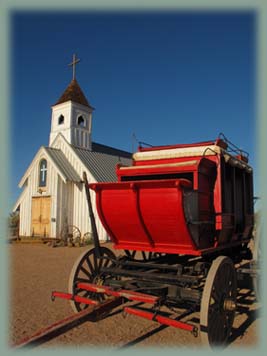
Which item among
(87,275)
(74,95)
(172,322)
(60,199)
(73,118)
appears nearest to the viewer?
(172,322)

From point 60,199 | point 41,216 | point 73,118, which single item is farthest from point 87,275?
point 73,118

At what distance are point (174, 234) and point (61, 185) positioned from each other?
15.3 meters

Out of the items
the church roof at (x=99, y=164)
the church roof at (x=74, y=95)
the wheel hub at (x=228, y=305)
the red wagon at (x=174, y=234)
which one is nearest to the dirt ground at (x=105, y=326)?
the red wagon at (x=174, y=234)

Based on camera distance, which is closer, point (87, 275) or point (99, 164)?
point (87, 275)

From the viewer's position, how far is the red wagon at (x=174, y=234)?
4.49 meters

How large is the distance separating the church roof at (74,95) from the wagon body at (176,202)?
1854 centimetres

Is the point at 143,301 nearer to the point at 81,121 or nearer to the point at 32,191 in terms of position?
the point at 32,191

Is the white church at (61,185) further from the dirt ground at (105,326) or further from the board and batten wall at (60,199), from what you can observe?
the dirt ground at (105,326)

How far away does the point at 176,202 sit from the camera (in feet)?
15.3

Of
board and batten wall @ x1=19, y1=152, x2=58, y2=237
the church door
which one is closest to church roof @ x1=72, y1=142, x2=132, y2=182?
board and batten wall @ x1=19, y1=152, x2=58, y2=237

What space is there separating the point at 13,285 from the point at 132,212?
14.5 feet

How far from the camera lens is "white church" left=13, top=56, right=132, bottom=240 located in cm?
1914

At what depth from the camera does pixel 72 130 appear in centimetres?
2272

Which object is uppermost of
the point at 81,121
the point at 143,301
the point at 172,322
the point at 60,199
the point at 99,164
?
the point at 81,121
